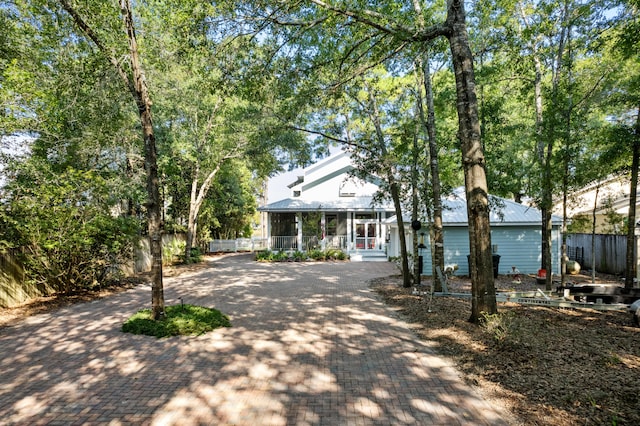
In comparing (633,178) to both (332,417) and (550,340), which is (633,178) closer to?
(550,340)

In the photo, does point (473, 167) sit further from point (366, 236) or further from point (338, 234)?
point (338, 234)

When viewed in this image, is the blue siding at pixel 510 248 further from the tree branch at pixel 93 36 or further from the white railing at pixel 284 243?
the tree branch at pixel 93 36

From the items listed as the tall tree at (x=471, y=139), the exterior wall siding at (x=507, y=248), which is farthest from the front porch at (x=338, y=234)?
the tall tree at (x=471, y=139)

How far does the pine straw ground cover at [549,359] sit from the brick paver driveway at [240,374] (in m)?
0.35

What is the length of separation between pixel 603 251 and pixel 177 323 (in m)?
17.0

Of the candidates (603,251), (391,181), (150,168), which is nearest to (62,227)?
(150,168)

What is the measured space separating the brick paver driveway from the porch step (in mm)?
12703

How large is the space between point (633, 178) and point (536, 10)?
5.50 m

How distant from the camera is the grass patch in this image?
6.61 metres

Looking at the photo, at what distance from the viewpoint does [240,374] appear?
4.75 meters

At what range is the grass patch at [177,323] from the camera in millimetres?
6613

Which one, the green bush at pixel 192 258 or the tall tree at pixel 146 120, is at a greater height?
the tall tree at pixel 146 120

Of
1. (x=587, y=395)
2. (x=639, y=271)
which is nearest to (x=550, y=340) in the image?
(x=587, y=395)

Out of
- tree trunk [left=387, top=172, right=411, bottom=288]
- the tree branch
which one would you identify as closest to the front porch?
tree trunk [left=387, top=172, right=411, bottom=288]
